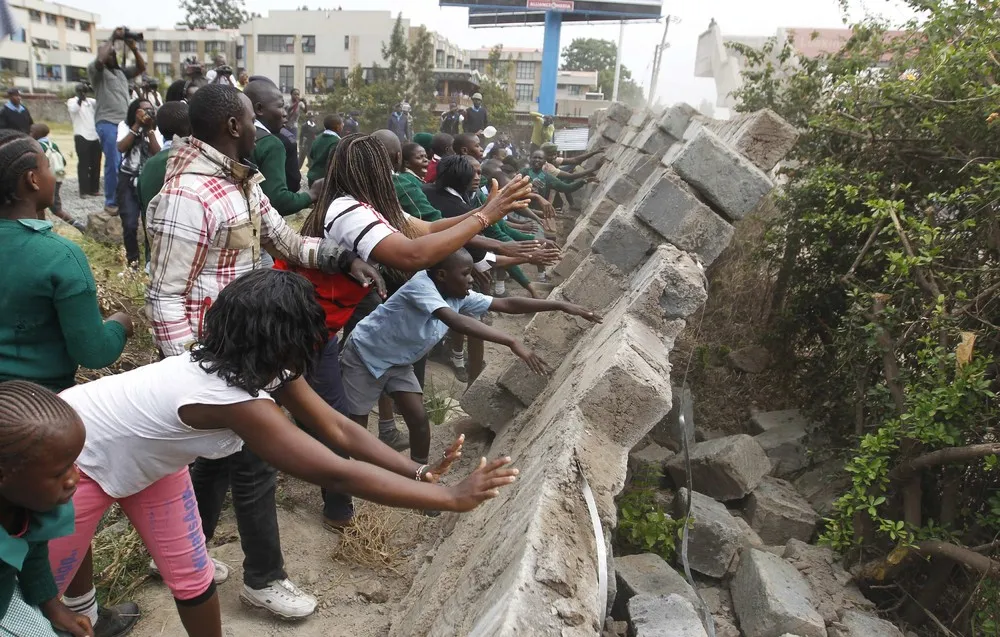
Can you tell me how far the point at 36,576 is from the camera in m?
1.76

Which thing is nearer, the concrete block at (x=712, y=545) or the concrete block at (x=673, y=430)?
the concrete block at (x=712, y=545)

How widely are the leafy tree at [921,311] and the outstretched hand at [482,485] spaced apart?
2.05m

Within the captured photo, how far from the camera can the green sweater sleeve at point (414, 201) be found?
453 centimetres

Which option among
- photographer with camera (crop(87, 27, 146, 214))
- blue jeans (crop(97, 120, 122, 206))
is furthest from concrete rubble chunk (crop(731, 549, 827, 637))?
blue jeans (crop(97, 120, 122, 206))

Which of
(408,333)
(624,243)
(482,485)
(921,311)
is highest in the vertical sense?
(624,243)

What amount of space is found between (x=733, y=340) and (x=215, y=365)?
4.91 m

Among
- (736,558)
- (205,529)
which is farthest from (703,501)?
(205,529)

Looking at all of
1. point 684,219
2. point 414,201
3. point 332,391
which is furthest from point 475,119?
point 332,391

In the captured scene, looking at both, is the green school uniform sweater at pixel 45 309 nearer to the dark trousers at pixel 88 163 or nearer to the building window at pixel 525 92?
the dark trousers at pixel 88 163

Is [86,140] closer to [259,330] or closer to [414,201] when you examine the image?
[414,201]

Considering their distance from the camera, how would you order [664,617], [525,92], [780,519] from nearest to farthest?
1. [664,617]
2. [780,519]
3. [525,92]

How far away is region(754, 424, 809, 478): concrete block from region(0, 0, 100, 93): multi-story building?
158ft

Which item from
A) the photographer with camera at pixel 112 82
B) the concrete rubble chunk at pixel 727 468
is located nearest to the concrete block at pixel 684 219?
the concrete rubble chunk at pixel 727 468

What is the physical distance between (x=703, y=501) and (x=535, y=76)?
194 ft
